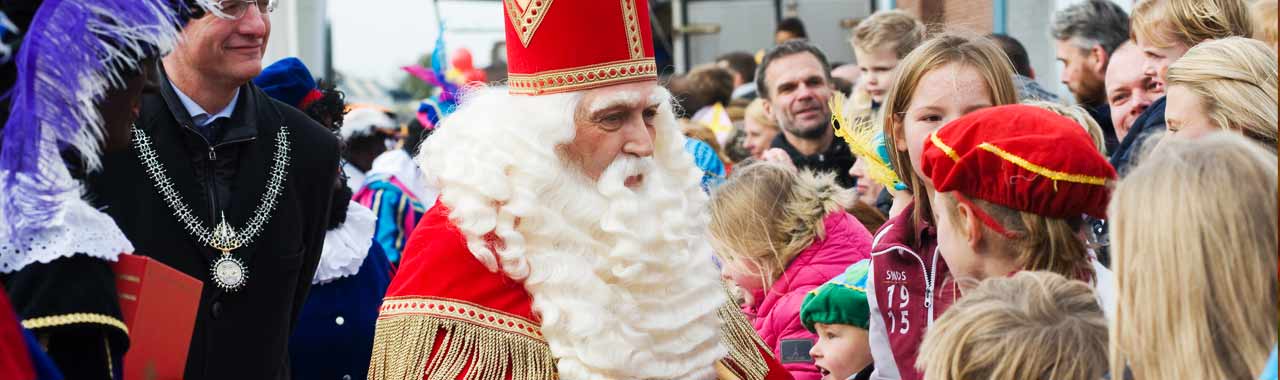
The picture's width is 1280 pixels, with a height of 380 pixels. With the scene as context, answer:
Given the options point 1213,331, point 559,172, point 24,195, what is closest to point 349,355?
point 559,172

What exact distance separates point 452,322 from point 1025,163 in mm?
1245

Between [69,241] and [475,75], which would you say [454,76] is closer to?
[475,75]

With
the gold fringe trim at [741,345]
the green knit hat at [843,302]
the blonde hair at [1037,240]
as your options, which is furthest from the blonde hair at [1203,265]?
the green knit hat at [843,302]

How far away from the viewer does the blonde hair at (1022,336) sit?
2.42m

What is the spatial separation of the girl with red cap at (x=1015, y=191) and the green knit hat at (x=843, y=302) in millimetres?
661

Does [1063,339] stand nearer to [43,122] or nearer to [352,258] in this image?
[43,122]

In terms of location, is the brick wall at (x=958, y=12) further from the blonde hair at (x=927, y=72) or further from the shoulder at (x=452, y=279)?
the shoulder at (x=452, y=279)

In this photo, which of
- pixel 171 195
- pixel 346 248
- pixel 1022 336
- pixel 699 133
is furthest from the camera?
pixel 699 133

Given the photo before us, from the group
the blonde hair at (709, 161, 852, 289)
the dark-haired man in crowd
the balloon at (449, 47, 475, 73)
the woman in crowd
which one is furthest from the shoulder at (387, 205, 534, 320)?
the balloon at (449, 47, 475, 73)

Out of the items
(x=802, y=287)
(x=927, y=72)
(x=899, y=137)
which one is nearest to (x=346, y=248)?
(x=802, y=287)

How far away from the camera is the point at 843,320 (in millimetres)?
3713

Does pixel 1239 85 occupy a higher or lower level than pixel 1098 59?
higher

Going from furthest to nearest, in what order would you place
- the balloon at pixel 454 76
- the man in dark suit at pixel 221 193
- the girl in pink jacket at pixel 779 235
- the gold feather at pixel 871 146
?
the balloon at pixel 454 76 < the girl in pink jacket at pixel 779 235 < the gold feather at pixel 871 146 < the man in dark suit at pixel 221 193

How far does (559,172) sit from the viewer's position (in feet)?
10.9
